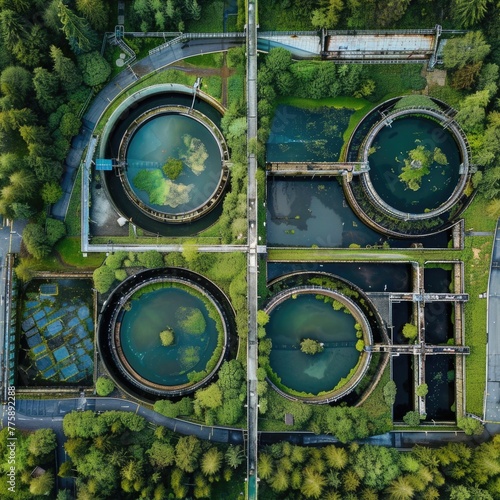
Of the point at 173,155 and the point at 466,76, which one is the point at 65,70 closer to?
the point at 173,155

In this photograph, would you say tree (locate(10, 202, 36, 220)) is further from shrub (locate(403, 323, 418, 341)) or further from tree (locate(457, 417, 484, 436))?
tree (locate(457, 417, 484, 436))

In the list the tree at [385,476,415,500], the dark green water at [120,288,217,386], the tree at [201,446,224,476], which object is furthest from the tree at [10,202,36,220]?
the tree at [385,476,415,500]

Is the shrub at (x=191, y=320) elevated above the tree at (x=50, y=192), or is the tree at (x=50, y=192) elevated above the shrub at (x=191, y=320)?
the tree at (x=50, y=192)

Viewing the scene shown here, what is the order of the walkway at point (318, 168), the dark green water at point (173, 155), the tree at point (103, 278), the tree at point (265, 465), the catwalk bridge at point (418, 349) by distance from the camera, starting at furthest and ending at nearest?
the dark green water at point (173, 155), the walkway at point (318, 168), the catwalk bridge at point (418, 349), the tree at point (103, 278), the tree at point (265, 465)

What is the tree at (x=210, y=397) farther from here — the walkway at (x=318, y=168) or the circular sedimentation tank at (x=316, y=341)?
the walkway at (x=318, y=168)

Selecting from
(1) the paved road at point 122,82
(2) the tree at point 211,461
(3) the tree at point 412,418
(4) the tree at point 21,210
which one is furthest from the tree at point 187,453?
(4) the tree at point 21,210

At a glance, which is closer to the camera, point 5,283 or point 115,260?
point 115,260

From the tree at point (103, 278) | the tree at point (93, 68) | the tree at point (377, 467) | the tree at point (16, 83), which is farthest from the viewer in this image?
the tree at point (93, 68)

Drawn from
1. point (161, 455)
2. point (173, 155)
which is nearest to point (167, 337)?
point (161, 455)
